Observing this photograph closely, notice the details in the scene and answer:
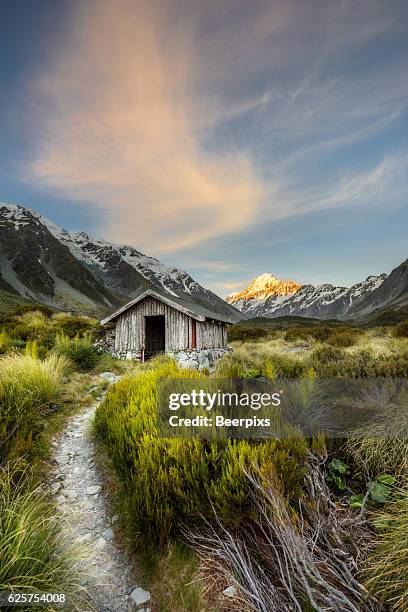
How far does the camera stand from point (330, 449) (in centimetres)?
421

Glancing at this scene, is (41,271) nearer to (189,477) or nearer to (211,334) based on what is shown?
(211,334)

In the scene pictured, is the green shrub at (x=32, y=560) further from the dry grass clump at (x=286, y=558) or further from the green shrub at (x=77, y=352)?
the green shrub at (x=77, y=352)

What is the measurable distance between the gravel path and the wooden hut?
30.2 ft

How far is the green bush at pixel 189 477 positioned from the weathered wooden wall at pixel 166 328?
1092 cm

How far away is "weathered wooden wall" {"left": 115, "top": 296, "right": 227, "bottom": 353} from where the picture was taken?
49.5ft

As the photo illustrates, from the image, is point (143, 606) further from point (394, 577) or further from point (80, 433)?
point (80, 433)

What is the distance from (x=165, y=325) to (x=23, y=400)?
33.8ft

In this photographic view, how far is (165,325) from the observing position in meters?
15.7

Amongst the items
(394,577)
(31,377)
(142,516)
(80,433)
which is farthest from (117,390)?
(394,577)

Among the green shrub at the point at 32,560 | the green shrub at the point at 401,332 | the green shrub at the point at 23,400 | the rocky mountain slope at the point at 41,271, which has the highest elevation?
the rocky mountain slope at the point at 41,271

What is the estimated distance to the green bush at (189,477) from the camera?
120 inches

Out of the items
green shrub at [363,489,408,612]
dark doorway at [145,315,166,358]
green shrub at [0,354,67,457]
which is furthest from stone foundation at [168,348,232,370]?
green shrub at [363,489,408,612]

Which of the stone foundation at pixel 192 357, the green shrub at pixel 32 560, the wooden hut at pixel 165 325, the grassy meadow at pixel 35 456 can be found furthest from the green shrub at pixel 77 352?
the green shrub at pixel 32 560

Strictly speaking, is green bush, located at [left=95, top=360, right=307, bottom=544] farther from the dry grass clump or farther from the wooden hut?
the wooden hut
